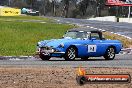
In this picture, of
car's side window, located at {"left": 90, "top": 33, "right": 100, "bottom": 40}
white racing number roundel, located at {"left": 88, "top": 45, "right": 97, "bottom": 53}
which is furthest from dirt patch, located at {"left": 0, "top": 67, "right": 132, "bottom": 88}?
car's side window, located at {"left": 90, "top": 33, "right": 100, "bottom": 40}

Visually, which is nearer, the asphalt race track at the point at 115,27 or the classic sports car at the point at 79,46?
the classic sports car at the point at 79,46

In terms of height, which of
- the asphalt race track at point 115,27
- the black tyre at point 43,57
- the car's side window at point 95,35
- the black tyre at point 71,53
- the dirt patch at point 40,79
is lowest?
the asphalt race track at point 115,27

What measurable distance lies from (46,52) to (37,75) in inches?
271

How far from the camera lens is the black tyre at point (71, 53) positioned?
19.2m

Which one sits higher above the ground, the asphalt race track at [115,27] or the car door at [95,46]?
the car door at [95,46]

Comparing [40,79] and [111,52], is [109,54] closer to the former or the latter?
[111,52]

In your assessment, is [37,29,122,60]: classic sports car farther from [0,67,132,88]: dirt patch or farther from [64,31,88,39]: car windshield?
[0,67,132,88]: dirt patch

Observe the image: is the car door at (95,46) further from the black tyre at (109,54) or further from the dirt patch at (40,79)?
the dirt patch at (40,79)

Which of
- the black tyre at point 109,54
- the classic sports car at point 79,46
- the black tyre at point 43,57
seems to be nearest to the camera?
the classic sports car at point 79,46

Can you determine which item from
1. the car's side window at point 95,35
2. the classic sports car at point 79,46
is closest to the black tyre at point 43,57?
the classic sports car at point 79,46

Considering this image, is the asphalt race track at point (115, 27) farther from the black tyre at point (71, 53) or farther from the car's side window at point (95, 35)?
the black tyre at point (71, 53)

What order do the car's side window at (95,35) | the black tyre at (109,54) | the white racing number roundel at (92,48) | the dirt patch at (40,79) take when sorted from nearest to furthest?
the dirt patch at (40,79) < the white racing number roundel at (92,48) < the car's side window at (95,35) < the black tyre at (109,54)

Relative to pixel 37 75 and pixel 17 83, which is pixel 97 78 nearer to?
pixel 17 83

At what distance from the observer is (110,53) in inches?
812
